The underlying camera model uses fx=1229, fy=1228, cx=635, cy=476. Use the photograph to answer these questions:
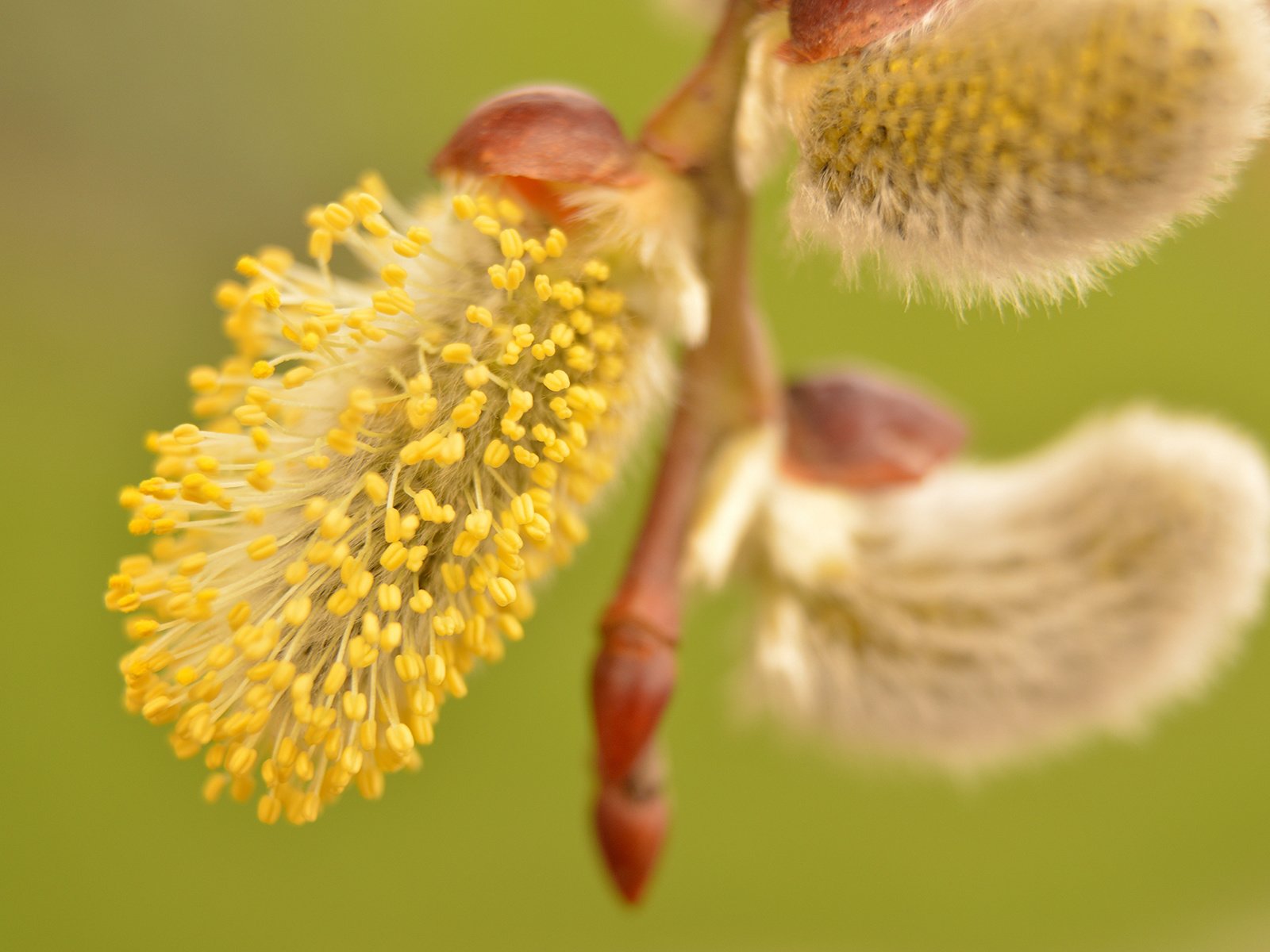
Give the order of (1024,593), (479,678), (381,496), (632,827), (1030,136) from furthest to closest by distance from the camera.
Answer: (479,678)
(1024,593)
(632,827)
(381,496)
(1030,136)

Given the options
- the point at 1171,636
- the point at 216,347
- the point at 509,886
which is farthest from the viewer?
the point at 509,886

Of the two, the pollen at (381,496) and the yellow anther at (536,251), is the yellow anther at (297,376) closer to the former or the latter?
the pollen at (381,496)

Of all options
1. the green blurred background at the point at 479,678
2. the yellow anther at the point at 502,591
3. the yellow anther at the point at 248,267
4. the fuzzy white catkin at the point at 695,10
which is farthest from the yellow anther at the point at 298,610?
the green blurred background at the point at 479,678

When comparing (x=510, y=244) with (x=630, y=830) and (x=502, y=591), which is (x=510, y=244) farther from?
(x=630, y=830)

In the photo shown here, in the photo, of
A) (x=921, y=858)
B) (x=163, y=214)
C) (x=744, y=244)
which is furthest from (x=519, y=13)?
(x=921, y=858)

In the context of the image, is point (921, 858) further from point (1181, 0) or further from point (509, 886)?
point (1181, 0)

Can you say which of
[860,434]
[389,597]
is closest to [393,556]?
[389,597]
